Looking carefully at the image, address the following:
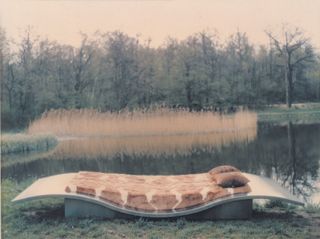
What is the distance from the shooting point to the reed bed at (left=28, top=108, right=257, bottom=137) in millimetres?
4117

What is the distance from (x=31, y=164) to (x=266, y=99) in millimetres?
1976

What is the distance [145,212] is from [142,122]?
0.78m

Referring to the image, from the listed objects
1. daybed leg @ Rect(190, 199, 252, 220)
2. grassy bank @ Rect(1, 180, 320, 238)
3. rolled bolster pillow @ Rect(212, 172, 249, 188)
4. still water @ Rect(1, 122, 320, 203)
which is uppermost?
still water @ Rect(1, 122, 320, 203)

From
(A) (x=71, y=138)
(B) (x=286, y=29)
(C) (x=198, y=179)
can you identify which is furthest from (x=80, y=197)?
(B) (x=286, y=29)

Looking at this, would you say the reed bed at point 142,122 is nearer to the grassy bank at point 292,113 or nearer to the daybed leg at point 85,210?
the grassy bank at point 292,113

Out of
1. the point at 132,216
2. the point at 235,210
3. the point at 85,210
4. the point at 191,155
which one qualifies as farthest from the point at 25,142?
the point at 235,210

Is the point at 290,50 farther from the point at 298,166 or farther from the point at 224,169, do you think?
the point at 224,169

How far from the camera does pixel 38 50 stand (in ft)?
13.4

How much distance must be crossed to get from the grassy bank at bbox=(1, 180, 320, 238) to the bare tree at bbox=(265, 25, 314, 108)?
940 millimetres

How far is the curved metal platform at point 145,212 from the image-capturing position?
12.0ft

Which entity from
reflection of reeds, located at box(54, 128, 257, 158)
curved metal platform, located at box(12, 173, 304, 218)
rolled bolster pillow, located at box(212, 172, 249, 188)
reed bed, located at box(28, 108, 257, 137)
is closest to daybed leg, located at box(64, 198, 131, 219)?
curved metal platform, located at box(12, 173, 304, 218)

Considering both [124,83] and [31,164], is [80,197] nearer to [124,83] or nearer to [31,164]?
[31,164]

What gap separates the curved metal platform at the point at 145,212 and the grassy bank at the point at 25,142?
15.4 inches

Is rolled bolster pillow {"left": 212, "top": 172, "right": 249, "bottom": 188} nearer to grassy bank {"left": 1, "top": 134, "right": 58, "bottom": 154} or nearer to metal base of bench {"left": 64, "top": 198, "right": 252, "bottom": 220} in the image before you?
metal base of bench {"left": 64, "top": 198, "right": 252, "bottom": 220}
